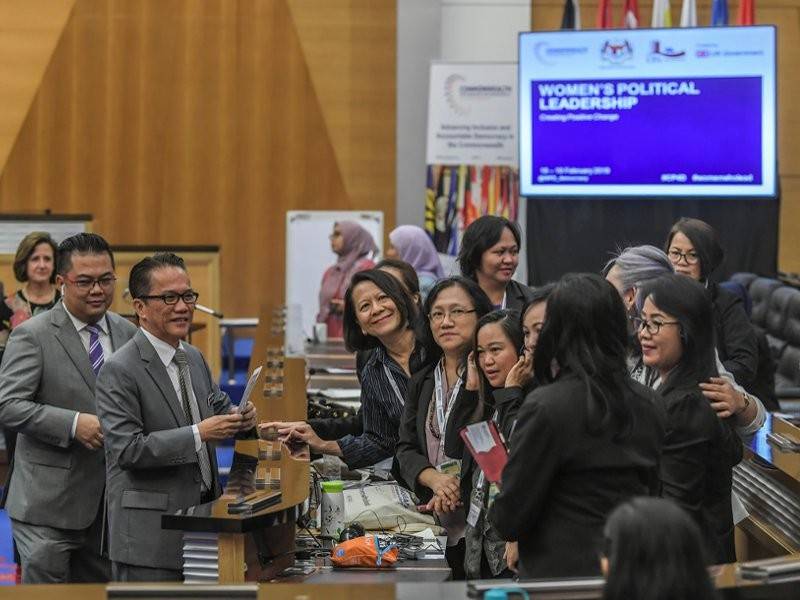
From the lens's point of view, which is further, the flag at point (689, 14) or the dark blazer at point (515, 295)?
the flag at point (689, 14)

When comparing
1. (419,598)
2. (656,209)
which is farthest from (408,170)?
(419,598)

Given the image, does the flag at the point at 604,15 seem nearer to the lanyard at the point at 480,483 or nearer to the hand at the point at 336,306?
the hand at the point at 336,306

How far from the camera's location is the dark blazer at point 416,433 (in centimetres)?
429

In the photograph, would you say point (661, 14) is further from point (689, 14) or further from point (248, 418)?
point (248, 418)

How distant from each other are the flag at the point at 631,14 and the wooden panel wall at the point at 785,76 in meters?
0.67

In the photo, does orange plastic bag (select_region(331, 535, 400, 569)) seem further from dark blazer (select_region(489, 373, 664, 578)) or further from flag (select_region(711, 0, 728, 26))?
flag (select_region(711, 0, 728, 26))

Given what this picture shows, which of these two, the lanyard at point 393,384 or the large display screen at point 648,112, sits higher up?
the large display screen at point 648,112

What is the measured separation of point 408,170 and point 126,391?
9102 millimetres

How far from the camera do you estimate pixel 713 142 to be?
10.7 meters

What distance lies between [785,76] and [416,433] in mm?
9066

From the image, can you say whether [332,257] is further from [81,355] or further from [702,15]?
[81,355]

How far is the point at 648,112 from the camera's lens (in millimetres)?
10852

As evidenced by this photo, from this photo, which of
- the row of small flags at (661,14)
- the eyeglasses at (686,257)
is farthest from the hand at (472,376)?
the row of small flags at (661,14)

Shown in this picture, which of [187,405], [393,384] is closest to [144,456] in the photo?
[187,405]
